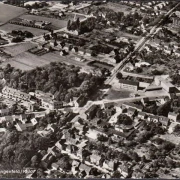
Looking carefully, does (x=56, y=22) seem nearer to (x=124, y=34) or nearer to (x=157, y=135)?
(x=124, y=34)

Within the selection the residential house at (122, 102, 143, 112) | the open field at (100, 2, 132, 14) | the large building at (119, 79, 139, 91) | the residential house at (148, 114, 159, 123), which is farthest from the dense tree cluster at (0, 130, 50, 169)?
the open field at (100, 2, 132, 14)

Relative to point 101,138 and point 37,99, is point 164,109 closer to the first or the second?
point 101,138

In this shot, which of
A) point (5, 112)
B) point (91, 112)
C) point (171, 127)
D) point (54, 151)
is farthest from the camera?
point (5, 112)

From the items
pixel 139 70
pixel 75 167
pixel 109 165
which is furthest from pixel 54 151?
pixel 139 70

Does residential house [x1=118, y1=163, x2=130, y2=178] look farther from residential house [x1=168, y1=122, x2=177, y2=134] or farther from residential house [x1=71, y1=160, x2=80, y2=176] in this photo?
residential house [x1=168, y1=122, x2=177, y2=134]

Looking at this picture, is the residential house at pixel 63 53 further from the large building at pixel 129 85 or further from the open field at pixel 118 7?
the open field at pixel 118 7

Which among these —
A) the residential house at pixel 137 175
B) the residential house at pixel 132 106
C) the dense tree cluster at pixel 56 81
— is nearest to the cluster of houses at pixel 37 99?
the dense tree cluster at pixel 56 81

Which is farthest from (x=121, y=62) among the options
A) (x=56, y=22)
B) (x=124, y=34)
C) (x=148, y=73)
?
Result: (x=56, y=22)
